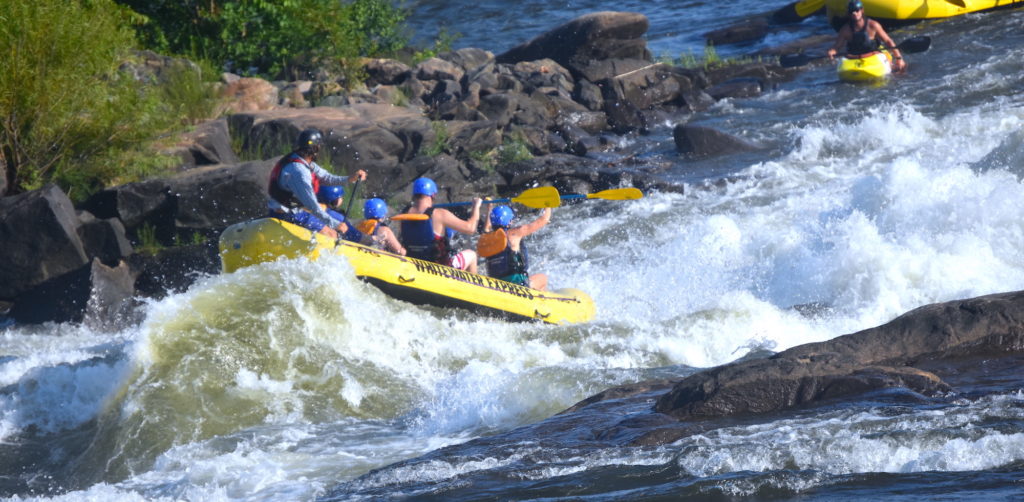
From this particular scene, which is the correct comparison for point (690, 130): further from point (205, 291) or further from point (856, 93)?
point (205, 291)

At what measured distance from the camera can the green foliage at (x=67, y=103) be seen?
1060 cm

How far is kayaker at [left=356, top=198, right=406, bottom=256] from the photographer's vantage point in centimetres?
916

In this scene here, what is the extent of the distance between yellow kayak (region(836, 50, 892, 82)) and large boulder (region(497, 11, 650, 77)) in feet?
10.4

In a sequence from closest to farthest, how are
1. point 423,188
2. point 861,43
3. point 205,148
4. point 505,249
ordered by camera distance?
1. point 423,188
2. point 505,249
3. point 205,148
4. point 861,43

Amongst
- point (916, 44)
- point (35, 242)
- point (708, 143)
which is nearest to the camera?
point (35, 242)

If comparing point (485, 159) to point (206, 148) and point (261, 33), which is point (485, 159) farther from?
point (261, 33)

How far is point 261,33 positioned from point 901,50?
10053 millimetres

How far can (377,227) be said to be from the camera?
9367 millimetres

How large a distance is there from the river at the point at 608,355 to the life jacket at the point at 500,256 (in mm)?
714

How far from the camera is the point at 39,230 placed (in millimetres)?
10109

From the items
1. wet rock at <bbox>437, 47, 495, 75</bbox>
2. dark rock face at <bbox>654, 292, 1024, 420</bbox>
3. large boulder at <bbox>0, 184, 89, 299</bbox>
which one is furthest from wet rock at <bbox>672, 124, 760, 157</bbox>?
dark rock face at <bbox>654, 292, 1024, 420</bbox>

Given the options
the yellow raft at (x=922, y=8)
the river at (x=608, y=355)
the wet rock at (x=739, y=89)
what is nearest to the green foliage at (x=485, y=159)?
the river at (x=608, y=355)

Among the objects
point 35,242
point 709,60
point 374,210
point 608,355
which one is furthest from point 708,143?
point 35,242

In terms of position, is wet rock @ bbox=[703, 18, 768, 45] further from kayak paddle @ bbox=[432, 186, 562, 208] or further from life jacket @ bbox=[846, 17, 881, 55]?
kayak paddle @ bbox=[432, 186, 562, 208]
